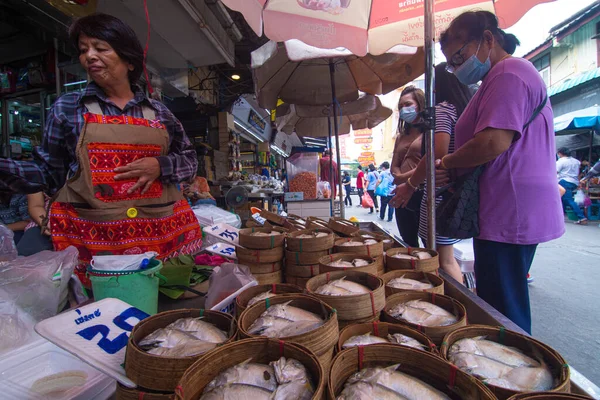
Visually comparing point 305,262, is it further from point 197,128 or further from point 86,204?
point 197,128

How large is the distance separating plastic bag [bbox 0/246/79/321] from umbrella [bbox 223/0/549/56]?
6.14 ft

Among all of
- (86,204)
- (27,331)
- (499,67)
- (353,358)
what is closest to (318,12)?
(499,67)

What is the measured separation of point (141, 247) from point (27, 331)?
2.05 ft

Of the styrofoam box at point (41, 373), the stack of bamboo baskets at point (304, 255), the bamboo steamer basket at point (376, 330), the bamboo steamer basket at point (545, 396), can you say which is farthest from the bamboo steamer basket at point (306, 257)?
the bamboo steamer basket at point (545, 396)

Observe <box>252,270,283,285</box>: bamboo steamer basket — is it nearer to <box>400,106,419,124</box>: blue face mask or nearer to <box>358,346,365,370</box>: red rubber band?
<box>358,346,365,370</box>: red rubber band

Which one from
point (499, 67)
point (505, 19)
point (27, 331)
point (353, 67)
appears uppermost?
point (353, 67)

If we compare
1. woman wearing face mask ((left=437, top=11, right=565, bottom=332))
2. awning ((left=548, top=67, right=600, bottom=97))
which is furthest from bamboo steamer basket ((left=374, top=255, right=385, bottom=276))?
awning ((left=548, top=67, right=600, bottom=97))

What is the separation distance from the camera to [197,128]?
354 inches

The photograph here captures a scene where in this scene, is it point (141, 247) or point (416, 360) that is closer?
point (416, 360)

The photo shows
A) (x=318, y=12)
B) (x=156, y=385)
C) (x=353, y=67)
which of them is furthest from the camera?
(x=353, y=67)

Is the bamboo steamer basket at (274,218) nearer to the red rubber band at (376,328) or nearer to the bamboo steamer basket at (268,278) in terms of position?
the bamboo steamer basket at (268,278)

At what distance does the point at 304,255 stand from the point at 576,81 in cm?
1781

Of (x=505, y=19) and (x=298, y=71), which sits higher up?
(x=298, y=71)

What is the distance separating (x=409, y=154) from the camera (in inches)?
125
